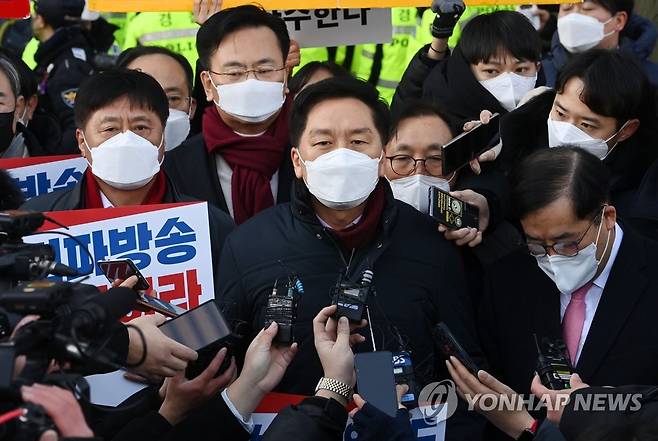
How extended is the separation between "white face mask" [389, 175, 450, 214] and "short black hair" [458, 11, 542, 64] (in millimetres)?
1138

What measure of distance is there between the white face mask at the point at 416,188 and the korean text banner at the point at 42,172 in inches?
62.7

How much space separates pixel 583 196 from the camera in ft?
15.3

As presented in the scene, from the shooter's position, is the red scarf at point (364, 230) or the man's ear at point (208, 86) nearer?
the red scarf at point (364, 230)

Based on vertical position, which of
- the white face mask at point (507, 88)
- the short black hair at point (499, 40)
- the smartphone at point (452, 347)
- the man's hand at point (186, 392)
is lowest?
the man's hand at point (186, 392)

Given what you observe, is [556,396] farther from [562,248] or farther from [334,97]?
[334,97]

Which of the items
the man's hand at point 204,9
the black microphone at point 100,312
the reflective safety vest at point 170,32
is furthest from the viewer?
the reflective safety vest at point 170,32

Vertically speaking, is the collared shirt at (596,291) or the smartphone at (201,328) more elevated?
the smartphone at (201,328)

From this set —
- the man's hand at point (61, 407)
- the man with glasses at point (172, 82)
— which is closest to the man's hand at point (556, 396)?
the man's hand at point (61, 407)

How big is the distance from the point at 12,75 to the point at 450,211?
8.09ft

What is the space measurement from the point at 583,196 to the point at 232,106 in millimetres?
1691

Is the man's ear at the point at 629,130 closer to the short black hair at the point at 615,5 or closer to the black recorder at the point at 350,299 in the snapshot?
the black recorder at the point at 350,299

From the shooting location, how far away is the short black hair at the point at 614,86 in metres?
5.30

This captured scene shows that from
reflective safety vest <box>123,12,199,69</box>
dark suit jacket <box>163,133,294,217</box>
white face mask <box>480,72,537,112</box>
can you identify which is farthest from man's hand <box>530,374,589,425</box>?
reflective safety vest <box>123,12,199,69</box>

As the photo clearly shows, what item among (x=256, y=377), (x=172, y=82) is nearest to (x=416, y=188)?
(x=256, y=377)
